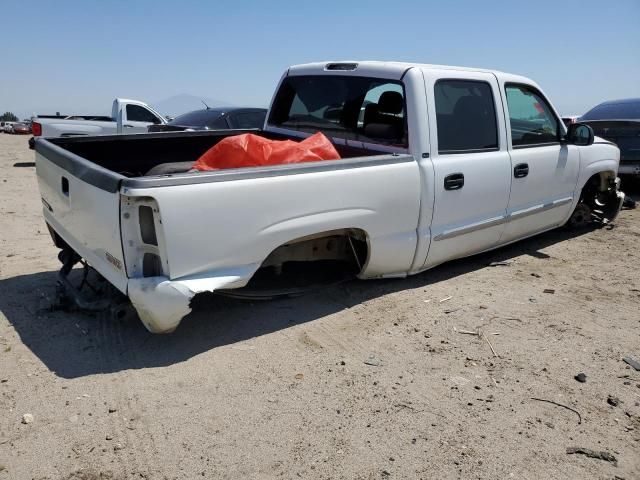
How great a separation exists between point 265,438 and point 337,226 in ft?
5.13

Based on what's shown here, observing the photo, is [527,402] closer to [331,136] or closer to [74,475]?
A: [74,475]

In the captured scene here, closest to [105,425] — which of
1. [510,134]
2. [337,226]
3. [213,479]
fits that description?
[213,479]

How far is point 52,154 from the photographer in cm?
401

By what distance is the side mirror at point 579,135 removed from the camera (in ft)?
18.5

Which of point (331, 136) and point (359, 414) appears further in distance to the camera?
point (331, 136)

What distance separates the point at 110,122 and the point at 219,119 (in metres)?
5.69

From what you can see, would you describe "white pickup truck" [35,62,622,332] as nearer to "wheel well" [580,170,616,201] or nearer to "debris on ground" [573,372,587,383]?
"wheel well" [580,170,616,201]

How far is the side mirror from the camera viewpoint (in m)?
5.65


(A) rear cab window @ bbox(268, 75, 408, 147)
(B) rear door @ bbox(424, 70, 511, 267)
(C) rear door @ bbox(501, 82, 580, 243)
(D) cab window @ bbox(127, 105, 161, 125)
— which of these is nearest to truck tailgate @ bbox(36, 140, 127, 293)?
(A) rear cab window @ bbox(268, 75, 408, 147)

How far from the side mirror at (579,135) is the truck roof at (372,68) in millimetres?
644

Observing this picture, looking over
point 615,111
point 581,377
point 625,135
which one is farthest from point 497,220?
point 615,111

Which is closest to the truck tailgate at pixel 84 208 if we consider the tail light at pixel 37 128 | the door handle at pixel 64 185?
the door handle at pixel 64 185

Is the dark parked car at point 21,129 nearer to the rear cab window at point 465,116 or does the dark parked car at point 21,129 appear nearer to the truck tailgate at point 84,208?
the truck tailgate at point 84,208

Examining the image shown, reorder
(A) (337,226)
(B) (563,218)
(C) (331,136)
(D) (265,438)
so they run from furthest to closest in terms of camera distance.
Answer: (B) (563,218) < (C) (331,136) < (A) (337,226) < (D) (265,438)
